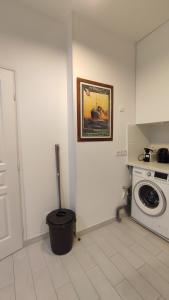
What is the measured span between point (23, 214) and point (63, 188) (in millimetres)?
550

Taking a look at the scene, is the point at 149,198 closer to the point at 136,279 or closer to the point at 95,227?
the point at 95,227

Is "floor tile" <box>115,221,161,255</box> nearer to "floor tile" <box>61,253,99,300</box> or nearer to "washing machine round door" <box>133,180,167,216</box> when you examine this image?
"washing machine round door" <box>133,180,167,216</box>

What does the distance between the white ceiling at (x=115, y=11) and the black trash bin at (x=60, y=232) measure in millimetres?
2290

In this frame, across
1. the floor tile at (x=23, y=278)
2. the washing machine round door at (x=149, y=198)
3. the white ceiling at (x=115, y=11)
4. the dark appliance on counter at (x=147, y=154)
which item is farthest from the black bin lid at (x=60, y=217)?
the white ceiling at (x=115, y=11)

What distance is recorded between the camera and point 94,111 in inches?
78.3

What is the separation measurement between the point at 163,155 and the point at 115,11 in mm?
1885

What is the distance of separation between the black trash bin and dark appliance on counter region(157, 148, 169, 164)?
1.49m

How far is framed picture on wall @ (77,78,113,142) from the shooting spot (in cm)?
188

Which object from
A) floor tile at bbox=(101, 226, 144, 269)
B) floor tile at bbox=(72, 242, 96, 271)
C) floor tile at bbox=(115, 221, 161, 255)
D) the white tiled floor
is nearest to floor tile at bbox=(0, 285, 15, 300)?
the white tiled floor

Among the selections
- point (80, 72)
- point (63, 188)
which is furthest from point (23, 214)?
point (80, 72)

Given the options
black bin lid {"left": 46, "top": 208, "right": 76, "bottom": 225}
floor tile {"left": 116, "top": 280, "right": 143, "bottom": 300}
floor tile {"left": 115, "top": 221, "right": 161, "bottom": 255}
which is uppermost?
black bin lid {"left": 46, "top": 208, "right": 76, "bottom": 225}

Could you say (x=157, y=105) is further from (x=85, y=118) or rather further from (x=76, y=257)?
(x=76, y=257)

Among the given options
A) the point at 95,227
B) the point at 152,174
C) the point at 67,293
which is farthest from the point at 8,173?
the point at 152,174

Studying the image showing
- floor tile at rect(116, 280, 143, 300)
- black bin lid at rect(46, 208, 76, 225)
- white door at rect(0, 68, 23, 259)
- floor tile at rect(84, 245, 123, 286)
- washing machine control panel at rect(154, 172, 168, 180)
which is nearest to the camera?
floor tile at rect(116, 280, 143, 300)
